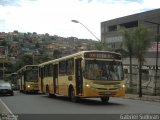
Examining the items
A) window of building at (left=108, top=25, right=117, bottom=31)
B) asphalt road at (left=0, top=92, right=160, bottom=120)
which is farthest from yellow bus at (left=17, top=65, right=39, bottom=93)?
window of building at (left=108, top=25, right=117, bottom=31)

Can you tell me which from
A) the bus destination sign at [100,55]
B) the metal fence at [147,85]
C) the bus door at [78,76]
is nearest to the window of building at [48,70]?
the bus door at [78,76]

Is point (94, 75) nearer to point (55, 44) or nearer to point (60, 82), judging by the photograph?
point (60, 82)

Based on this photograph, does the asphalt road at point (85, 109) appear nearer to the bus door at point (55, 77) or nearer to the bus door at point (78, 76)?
the bus door at point (78, 76)

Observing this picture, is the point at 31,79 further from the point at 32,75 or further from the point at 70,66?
the point at 70,66

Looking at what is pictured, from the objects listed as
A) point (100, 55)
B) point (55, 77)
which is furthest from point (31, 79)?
point (100, 55)

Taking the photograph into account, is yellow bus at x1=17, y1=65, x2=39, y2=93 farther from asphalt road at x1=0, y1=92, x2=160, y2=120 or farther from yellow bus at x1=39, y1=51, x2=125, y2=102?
asphalt road at x1=0, y1=92, x2=160, y2=120

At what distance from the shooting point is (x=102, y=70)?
24.6m

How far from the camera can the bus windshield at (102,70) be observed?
2448 cm

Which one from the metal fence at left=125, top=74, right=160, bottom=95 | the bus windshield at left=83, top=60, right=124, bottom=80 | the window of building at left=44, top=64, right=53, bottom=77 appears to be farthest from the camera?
the metal fence at left=125, top=74, right=160, bottom=95

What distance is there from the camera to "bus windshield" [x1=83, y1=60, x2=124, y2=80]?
24484 millimetres

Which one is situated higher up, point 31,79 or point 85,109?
point 31,79

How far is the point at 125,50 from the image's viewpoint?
58.2 metres

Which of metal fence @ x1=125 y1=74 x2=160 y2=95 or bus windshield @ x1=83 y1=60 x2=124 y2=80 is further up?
bus windshield @ x1=83 y1=60 x2=124 y2=80

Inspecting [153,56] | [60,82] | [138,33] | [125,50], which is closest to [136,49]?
[138,33]
